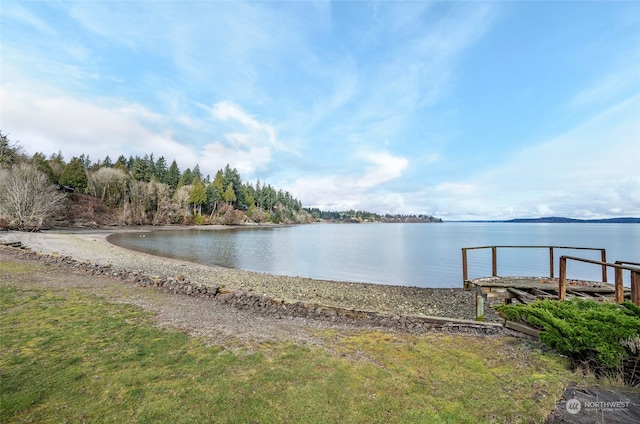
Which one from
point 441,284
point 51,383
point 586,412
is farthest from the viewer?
point 441,284

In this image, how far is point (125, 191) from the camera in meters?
76.9

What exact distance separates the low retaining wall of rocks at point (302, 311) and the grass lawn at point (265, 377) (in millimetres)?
813

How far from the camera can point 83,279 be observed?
37.0 feet

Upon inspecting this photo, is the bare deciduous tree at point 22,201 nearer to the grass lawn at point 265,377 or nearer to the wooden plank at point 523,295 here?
the grass lawn at point 265,377

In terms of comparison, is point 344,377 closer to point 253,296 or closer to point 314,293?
point 253,296

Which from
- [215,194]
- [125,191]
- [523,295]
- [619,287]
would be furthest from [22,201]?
[215,194]

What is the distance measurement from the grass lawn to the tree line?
Answer: 4719cm

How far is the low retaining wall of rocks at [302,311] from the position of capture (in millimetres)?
6951

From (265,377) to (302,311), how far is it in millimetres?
4337

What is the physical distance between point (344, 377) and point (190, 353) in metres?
2.65

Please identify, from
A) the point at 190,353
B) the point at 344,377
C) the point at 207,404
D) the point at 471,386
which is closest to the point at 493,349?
the point at 471,386

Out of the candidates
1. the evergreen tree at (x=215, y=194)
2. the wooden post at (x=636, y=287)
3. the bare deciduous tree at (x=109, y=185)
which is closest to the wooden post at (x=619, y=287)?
the wooden post at (x=636, y=287)
